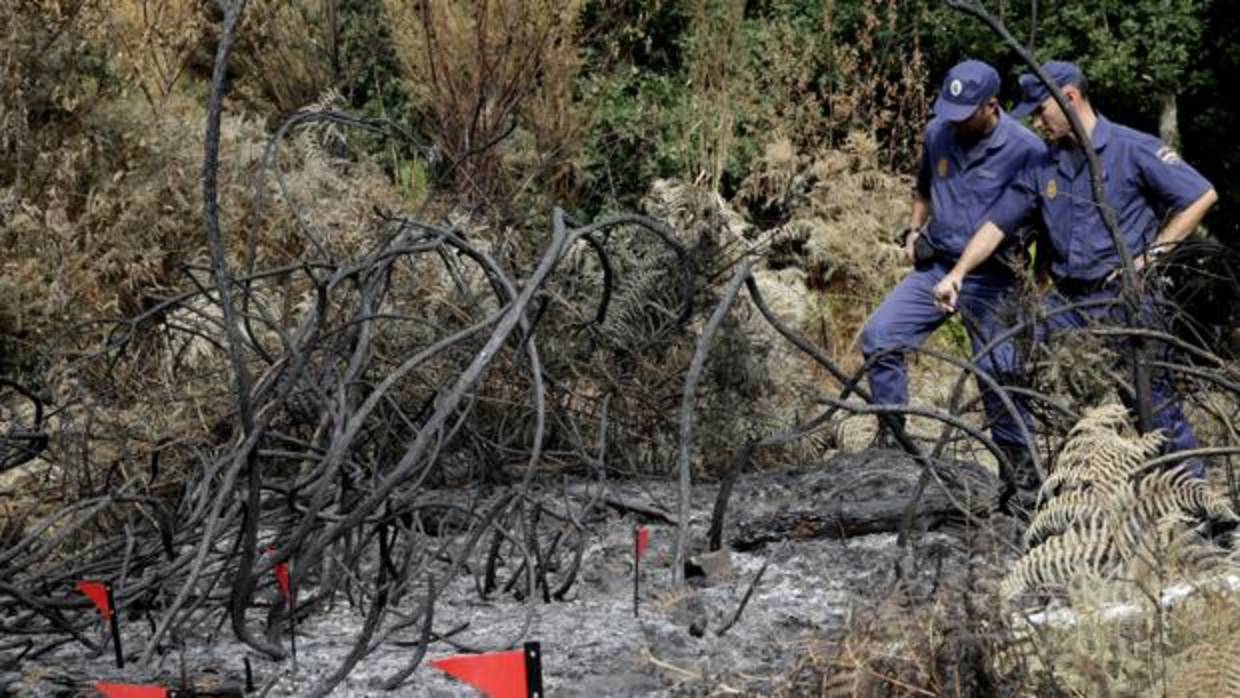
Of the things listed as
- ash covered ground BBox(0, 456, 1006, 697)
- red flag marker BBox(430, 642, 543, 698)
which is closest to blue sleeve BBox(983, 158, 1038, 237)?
ash covered ground BBox(0, 456, 1006, 697)

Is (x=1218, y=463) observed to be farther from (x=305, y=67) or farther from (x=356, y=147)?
(x=305, y=67)

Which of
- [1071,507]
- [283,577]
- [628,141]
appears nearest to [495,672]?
[283,577]

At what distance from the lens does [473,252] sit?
135 inches

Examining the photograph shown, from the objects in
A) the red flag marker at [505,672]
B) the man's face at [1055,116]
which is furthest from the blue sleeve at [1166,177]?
the red flag marker at [505,672]

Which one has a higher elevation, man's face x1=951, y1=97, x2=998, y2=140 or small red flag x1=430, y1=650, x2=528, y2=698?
man's face x1=951, y1=97, x2=998, y2=140

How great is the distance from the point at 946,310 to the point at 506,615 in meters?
2.63

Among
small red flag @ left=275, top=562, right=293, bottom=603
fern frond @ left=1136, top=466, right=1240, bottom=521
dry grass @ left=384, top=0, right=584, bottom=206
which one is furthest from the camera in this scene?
dry grass @ left=384, top=0, right=584, bottom=206

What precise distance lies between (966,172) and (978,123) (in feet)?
0.57

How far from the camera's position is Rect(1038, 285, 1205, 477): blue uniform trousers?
4.31 meters

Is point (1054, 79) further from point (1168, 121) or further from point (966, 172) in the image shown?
point (1168, 121)

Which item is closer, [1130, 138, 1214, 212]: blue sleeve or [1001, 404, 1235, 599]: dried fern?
[1001, 404, 1235, 599]: dried fern

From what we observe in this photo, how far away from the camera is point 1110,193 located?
17.4 feet

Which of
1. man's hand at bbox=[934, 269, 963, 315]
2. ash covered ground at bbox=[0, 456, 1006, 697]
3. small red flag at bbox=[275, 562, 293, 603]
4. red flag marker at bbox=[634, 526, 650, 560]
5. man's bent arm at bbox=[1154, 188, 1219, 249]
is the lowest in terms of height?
ash covered ground at bbox=[0, 456, 1006, 697]

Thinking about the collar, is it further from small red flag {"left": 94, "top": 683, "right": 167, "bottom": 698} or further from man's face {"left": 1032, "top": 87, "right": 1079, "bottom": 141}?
small red flag {"left": 94, "top": 683, "right": 167, "bottom": 698}
